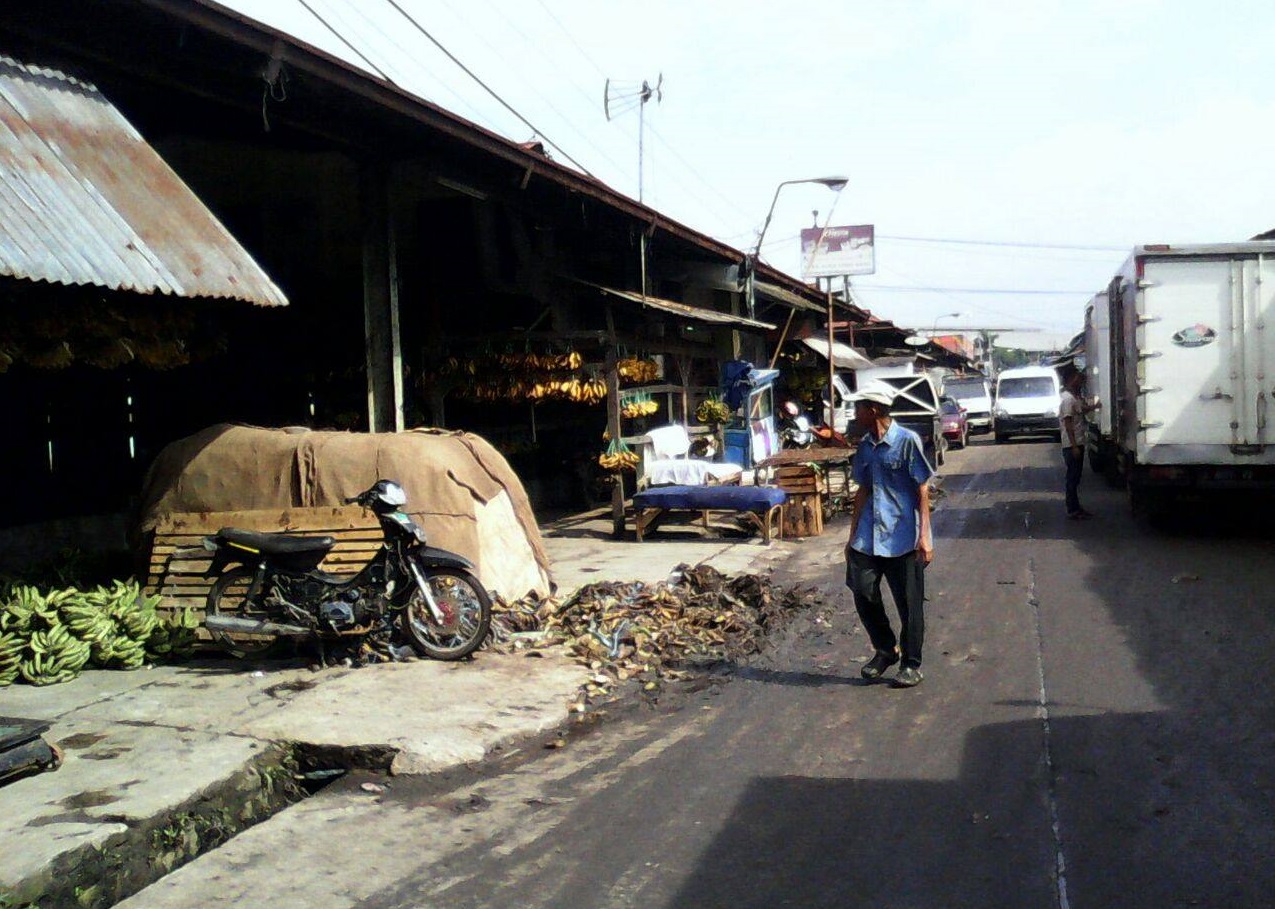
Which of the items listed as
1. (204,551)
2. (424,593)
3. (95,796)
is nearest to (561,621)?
(424,593)

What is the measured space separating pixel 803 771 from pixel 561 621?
3611 mm

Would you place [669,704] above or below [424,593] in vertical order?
below

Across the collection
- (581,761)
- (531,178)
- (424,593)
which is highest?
(531,178)

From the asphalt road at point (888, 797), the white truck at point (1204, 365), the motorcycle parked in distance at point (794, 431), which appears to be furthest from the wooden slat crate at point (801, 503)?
the asphalt road at point (888, 797)

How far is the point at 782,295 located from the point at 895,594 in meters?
15.3

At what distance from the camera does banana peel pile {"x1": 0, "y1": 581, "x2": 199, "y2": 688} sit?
7.08 meters

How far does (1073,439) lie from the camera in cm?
1489

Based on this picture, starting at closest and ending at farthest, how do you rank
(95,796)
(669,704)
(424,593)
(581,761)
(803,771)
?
(95,796) → (803,771) → (581,761) → (669,704) → (424,593)

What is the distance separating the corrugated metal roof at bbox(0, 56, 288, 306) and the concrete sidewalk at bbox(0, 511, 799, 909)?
2419 mm

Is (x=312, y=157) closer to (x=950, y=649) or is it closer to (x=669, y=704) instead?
(x=669, y=704)

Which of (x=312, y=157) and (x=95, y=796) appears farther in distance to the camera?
(x=312, y=157)

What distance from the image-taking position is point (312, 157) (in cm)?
1030

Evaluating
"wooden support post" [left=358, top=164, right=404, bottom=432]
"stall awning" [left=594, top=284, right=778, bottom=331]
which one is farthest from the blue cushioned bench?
"wooden support post" [left=358, top=164, right=404, bottom=432]

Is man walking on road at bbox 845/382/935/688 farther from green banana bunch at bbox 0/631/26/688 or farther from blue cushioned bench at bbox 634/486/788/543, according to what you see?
blue cushioned bench at bbox 634/486/788/543
